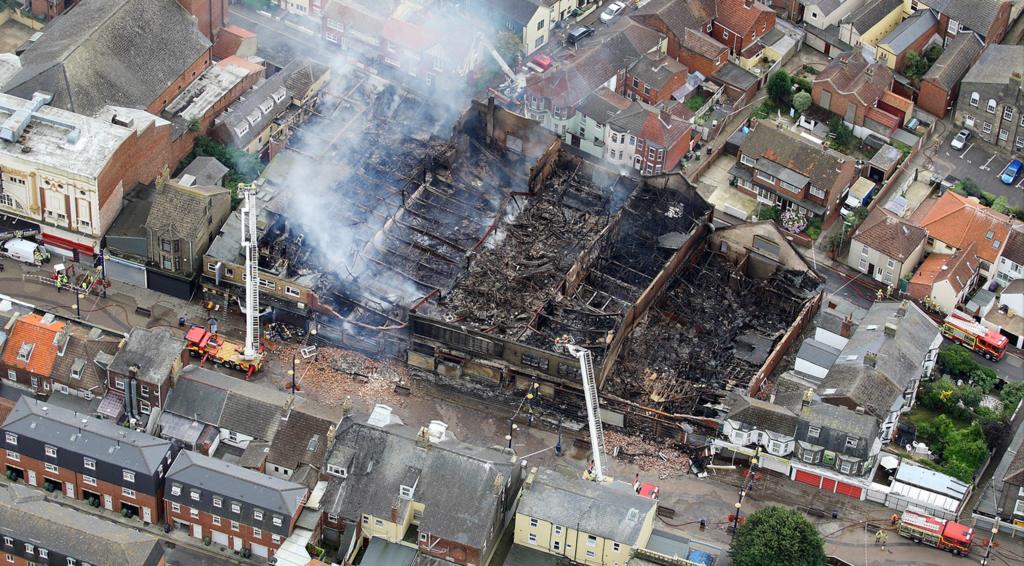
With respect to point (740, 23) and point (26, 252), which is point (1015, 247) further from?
point (26, 252)

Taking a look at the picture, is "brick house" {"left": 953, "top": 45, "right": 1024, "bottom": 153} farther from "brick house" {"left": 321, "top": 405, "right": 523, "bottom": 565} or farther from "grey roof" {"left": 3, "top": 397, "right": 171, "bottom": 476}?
"grey roof" {"left": 3, "top": 397, "right": 171, "bottom": 476}

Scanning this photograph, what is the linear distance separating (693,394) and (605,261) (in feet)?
58.4

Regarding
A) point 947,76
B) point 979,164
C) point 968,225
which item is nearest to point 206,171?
point 968,225

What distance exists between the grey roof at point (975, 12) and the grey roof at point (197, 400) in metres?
92.7

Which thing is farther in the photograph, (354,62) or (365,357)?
(354,62)

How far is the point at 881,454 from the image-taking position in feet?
502

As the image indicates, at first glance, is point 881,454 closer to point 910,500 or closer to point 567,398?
point 910,500

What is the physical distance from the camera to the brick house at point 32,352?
5960 inches

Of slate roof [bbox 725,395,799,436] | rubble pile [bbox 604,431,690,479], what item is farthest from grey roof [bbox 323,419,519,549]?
slate roof [bbox 725,395,799,436]

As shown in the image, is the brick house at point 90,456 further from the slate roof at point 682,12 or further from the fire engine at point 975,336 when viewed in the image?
the slate roof at point 682,12

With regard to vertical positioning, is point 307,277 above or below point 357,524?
above

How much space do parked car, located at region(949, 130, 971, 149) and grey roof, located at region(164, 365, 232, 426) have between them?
270 ft

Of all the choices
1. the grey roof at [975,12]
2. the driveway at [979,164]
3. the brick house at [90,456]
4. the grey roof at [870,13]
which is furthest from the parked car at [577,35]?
the brick house at [90,456]

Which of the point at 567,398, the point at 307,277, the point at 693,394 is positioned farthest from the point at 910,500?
the point at 307,277
